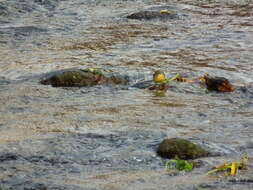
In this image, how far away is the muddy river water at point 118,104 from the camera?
4.30m

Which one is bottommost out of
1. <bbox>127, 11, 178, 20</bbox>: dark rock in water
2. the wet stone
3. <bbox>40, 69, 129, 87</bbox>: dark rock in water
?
<bbox>127, 11, 178, 20</bbox>: dark rock in water

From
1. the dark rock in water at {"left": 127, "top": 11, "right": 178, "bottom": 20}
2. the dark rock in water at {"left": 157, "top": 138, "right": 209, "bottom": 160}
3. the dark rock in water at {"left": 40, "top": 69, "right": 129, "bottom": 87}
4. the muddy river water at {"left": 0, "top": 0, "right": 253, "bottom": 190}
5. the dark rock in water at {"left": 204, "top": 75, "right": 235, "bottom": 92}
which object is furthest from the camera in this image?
the dark rock in water at {"left": 127, "top": 11, "right": 178, "bottom": 20}

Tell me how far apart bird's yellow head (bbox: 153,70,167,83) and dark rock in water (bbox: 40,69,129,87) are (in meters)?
0.29

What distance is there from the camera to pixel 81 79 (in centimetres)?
662

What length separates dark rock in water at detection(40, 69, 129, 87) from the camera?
21.7 ft

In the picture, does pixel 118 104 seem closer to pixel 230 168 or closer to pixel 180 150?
pixel 180 150

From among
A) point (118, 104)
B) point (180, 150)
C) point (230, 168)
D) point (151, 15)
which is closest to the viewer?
point (230, 168)

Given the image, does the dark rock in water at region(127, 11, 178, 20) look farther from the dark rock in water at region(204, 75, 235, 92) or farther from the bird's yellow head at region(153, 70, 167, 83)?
the dark rock in water at region(204, 75, 235, 92)

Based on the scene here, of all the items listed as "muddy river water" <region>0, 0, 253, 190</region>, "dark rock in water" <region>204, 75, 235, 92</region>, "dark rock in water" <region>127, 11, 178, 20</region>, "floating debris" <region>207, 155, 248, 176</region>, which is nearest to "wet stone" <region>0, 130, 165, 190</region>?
"muddy river water" <region>0, 0, 253, 190</region>

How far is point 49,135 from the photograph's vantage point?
508cm

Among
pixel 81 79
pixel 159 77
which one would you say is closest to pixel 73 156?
pixel 81 79

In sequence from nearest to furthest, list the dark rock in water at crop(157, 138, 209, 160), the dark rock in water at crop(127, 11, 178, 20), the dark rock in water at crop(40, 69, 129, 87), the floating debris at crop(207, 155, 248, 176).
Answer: the floating debris at crop(207, 155, 248, 176)
the dark rock in water at crop(157, 138, 209, 160)
the dark rock in water at crop(40, 69, 129, 87)
the dark rock in water at crop(127, 11, 178, 20)

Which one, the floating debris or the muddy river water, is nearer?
the floating debris

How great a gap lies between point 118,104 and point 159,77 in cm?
81
